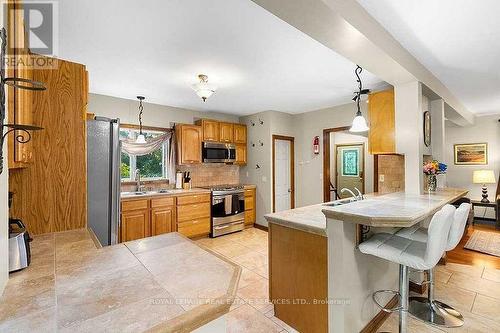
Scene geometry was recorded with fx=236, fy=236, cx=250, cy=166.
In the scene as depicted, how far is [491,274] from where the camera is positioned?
9.70 ft

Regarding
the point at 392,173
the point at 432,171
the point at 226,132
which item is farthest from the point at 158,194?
the point at 432,171

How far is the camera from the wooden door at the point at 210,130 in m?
4.77

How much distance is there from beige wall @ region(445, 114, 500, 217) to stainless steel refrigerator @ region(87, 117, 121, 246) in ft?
23.6

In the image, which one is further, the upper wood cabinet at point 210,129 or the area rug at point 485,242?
the upper wood cabinet at point 210,129

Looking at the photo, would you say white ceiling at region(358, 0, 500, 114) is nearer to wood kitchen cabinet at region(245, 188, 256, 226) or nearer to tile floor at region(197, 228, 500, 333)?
tile floor at region(197, 228, 500, 333)

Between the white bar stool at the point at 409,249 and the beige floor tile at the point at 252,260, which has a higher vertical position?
the white bar stool at the point at 409,249

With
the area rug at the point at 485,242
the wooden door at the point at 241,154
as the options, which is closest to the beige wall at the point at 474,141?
the area rug at the point at 485,242

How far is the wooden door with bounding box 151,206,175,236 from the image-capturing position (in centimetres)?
381

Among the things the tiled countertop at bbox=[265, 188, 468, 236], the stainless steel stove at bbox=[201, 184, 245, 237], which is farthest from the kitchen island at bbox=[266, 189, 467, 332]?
the stainless steel stove at bbox=[201, 184, 245, 237]

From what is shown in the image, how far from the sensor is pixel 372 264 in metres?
2.04

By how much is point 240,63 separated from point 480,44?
7.64 feet

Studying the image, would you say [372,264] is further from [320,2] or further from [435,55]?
[435,55]

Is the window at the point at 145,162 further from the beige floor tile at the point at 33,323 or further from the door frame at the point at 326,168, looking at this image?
the beige floor tile at the point at 33,323

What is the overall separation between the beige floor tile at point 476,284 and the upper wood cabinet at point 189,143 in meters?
4.20
